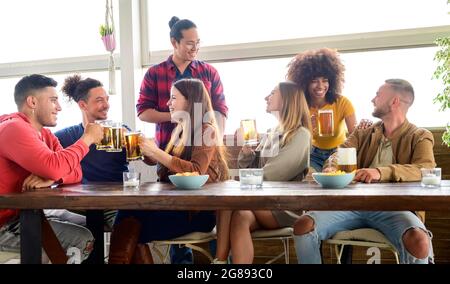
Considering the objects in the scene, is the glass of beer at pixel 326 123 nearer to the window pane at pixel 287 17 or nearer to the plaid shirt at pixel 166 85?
the plaid shirt at pixel 166 85

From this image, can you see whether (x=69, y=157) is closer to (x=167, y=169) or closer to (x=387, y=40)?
(x=167, y=169)

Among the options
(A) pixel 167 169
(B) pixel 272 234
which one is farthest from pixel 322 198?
(A) pixel 167 169

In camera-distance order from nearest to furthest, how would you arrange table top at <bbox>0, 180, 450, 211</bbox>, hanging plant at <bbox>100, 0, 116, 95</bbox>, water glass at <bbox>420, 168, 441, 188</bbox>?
1. table top at <bbox>0, 180, 450, 211</bbox>
2. water glass at <bbox>420, 168, 441, 188</bbox>
3. hanging plant at <bbox>100, 0, 116, 95</bbox>

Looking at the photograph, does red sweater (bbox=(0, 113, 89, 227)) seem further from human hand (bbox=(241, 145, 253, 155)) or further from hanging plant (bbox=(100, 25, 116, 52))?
hanging plant (bbox=(100, 25, 116, 52))

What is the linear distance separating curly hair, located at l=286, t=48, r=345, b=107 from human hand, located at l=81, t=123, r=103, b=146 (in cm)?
135

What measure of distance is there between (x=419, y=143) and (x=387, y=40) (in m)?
1.36

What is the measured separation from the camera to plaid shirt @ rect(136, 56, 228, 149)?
312cm

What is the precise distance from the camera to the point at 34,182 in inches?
81.4

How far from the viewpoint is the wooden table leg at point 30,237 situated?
190cm

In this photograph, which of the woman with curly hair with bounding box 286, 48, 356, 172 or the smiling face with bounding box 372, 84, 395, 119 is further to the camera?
the woman with curly hair with bounding box 286, 48, 356, 172

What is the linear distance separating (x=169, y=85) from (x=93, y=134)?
40.3 inches

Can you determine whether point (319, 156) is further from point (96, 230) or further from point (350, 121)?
point (96, 230)

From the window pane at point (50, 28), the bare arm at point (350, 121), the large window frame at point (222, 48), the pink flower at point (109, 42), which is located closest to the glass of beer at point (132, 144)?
the bare arm at point (350, 121)

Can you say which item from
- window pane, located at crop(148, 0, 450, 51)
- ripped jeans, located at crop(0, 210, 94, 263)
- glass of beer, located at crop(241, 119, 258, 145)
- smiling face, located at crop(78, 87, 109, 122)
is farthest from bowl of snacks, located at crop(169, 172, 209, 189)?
window pane, located at crop(148, 0, 450, 51)
